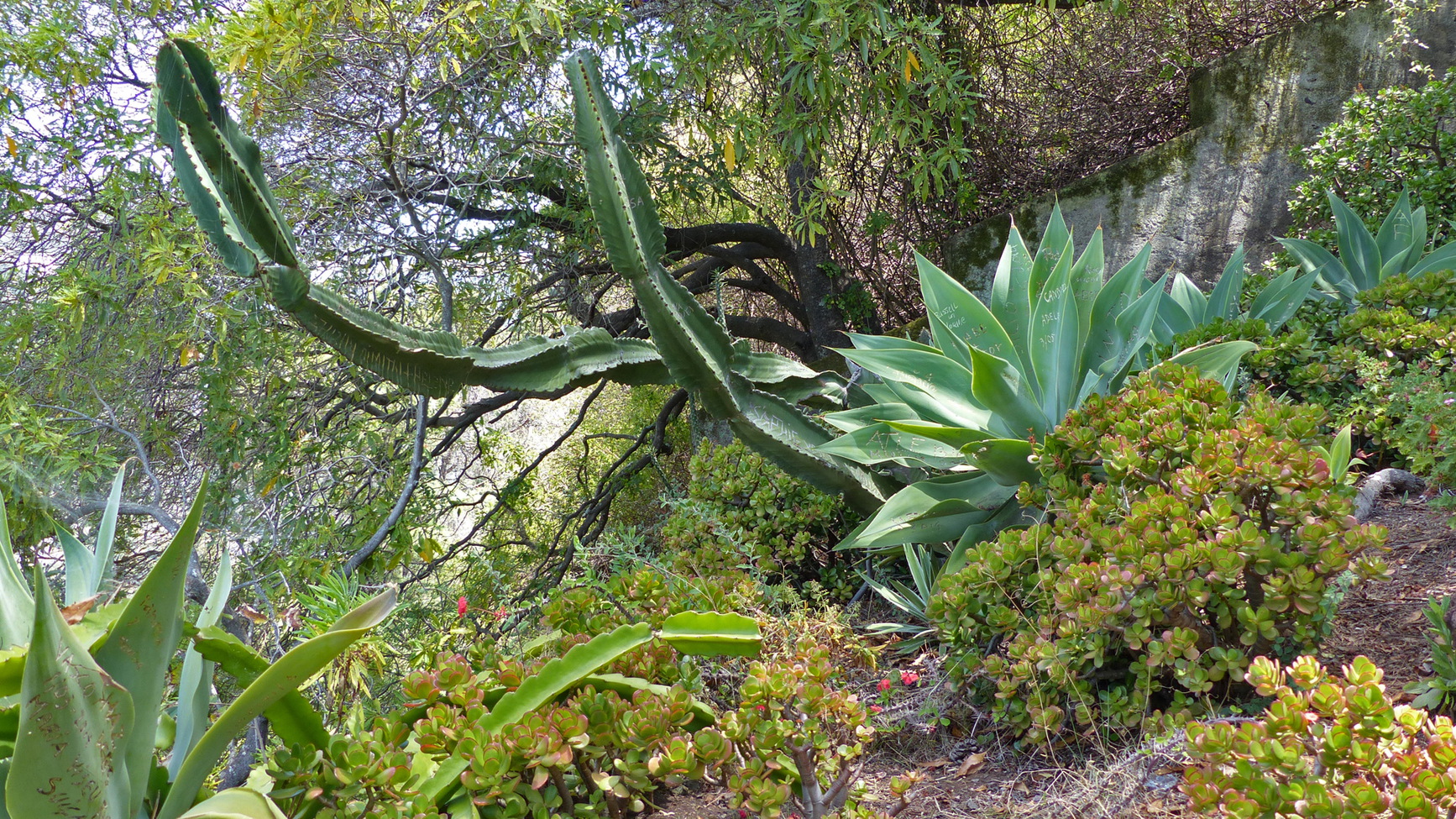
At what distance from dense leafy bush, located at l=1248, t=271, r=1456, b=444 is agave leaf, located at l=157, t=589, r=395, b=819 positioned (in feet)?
8.67

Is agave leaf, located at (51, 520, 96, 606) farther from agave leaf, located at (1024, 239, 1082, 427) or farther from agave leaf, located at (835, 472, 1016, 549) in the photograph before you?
agave leaf, located at (1024, 239, 1082, 427)

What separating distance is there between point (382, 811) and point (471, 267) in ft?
10.5

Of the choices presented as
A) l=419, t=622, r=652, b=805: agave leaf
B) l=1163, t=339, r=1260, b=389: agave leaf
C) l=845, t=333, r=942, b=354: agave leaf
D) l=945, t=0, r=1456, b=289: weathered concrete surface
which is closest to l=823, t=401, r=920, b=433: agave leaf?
l=845, t=333, r=942, b=354: agave leaf

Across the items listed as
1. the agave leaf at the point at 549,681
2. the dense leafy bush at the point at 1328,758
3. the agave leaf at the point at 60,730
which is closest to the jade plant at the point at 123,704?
the agave leaf at the point at 60,730

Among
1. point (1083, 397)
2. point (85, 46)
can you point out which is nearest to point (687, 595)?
point (1083, 397)

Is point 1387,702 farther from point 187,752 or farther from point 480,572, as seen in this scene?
point 480,572

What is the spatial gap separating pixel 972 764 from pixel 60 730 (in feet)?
5.36

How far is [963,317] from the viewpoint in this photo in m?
2.70

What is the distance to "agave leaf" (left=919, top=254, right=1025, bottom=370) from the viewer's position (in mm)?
2613

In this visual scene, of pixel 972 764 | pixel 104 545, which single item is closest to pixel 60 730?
pixel 104 545

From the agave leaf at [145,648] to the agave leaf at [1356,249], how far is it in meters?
3.94

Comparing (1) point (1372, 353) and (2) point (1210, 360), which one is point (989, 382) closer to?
(2) point (1210, 360)

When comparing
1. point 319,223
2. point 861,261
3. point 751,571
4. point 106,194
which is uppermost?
point 106,194

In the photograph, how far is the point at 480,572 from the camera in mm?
3609
